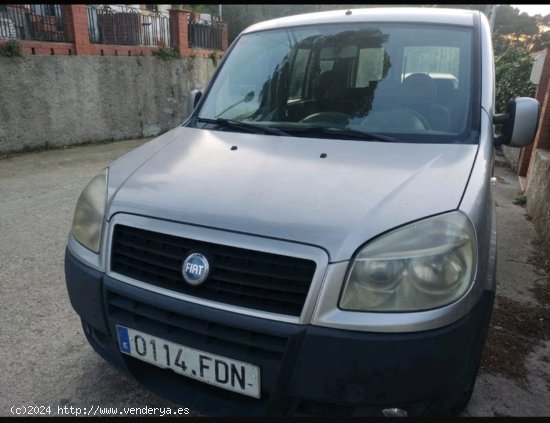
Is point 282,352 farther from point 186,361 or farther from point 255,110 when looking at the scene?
point 255,110

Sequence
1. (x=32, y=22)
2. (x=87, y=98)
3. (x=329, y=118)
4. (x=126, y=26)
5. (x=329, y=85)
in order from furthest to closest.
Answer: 1. (x=126, y=26)
2. (x=87, y=98)
3. (x=32, y=22)
4. (x=329, y=85)
5. (x=329, y=118)

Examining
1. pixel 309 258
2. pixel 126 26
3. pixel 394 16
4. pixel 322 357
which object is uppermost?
pixel 394 16

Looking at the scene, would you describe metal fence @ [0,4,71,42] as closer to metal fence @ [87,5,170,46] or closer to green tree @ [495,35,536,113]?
metal fence @ [87,5,170,46]

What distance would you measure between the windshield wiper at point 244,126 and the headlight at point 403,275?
1057mm

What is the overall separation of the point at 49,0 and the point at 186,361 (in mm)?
8006

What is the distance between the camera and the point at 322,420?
5.49ft

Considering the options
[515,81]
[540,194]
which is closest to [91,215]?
[540,194]

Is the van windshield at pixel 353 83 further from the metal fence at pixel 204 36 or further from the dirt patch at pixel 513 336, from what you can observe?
Answer: the metal fence at pixel 204 36

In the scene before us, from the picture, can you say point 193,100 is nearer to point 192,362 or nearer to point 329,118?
point 329,118

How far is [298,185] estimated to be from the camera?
6.07 feet

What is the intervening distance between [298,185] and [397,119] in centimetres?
84

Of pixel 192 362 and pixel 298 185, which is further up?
pixel 298 185

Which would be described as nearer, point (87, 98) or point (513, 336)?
point (513, 336)

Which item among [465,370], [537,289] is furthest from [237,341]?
[537,289]
